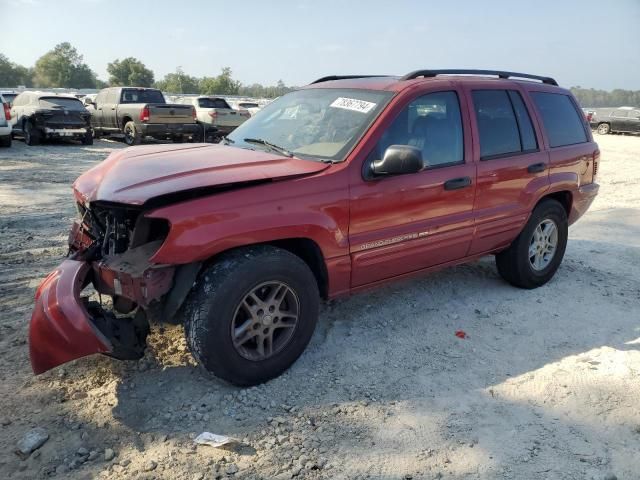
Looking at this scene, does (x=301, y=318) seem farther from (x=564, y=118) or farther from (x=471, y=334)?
(x=564, y=118)

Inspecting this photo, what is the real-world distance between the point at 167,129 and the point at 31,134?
12.4 ft

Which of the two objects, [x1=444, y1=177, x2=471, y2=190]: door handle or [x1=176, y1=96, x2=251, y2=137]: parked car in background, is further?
[x1=176, y1=96, x2=251, y2=137]: parked car in background

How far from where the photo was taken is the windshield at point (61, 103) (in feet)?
49.6

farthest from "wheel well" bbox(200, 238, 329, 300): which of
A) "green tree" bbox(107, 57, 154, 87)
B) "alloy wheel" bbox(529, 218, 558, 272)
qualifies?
"green tree" bbox(107, 57, 154, 87)

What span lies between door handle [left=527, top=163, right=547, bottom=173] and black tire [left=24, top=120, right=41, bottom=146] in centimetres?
1444

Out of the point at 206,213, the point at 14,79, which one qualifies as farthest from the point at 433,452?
the point at 14,79

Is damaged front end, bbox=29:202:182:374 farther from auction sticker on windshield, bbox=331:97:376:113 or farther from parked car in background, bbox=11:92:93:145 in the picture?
parked car in background, bbox=11:92:93:145

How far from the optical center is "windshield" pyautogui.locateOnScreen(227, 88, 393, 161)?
11.8 feet

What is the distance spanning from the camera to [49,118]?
14.9m

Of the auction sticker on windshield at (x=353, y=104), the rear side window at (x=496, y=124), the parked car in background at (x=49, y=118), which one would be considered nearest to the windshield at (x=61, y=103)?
the parked car in background at (x=49, y=118)

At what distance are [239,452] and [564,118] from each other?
13.9 feet

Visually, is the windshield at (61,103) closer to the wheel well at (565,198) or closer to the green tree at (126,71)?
the wheel well at (565,198)

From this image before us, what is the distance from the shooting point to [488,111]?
4.30 metres

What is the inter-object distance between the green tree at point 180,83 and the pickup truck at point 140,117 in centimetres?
6961
